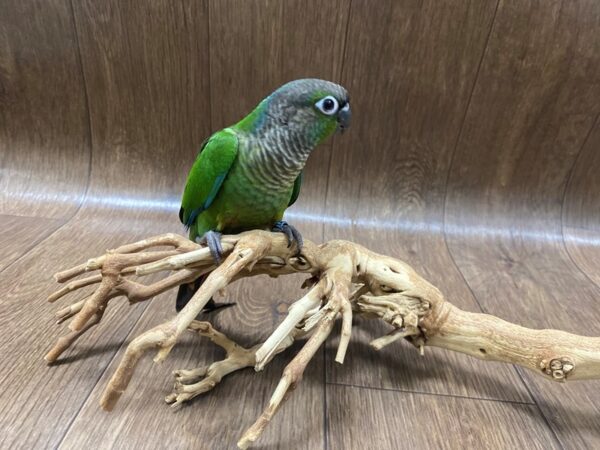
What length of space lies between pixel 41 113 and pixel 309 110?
3.17 ft

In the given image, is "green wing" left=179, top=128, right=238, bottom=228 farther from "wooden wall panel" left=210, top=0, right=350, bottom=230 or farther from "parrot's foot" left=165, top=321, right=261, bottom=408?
"wooden wall panel" left=210, top=0, right=350, bottom=230

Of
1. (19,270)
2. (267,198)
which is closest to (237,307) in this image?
(267,198)

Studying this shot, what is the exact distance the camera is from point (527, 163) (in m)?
1.23

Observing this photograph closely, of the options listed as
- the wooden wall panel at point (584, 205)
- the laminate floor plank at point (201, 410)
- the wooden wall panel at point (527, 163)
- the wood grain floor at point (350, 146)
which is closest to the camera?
the laminate floor plank at point (201, 410)

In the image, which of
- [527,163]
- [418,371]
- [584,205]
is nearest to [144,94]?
[418,371]

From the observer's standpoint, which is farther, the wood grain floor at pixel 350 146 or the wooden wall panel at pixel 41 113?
the wooden wall panel at pixel 41 113

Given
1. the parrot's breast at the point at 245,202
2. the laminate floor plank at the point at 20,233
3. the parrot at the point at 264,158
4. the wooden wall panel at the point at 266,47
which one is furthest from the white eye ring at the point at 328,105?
the laminate floor plank at the point at 20,233

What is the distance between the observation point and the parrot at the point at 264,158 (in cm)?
65

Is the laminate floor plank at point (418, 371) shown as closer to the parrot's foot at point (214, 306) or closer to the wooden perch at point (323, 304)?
the wooden perch at point (323, 304)

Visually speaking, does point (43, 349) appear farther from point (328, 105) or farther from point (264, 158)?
point (328, 105)

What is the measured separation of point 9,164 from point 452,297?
1.34 metres

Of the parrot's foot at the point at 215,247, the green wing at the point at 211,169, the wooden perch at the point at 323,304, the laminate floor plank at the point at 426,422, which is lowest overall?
the laminate floor plank at the point at 426,422

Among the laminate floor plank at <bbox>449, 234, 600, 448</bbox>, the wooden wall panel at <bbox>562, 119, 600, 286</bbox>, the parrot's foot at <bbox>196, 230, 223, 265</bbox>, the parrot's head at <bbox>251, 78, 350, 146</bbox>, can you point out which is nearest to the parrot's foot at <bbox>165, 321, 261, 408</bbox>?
the parrot's foot at <bbox>196, 230, 223, 265</bbox>

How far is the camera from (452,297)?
3.14ft
